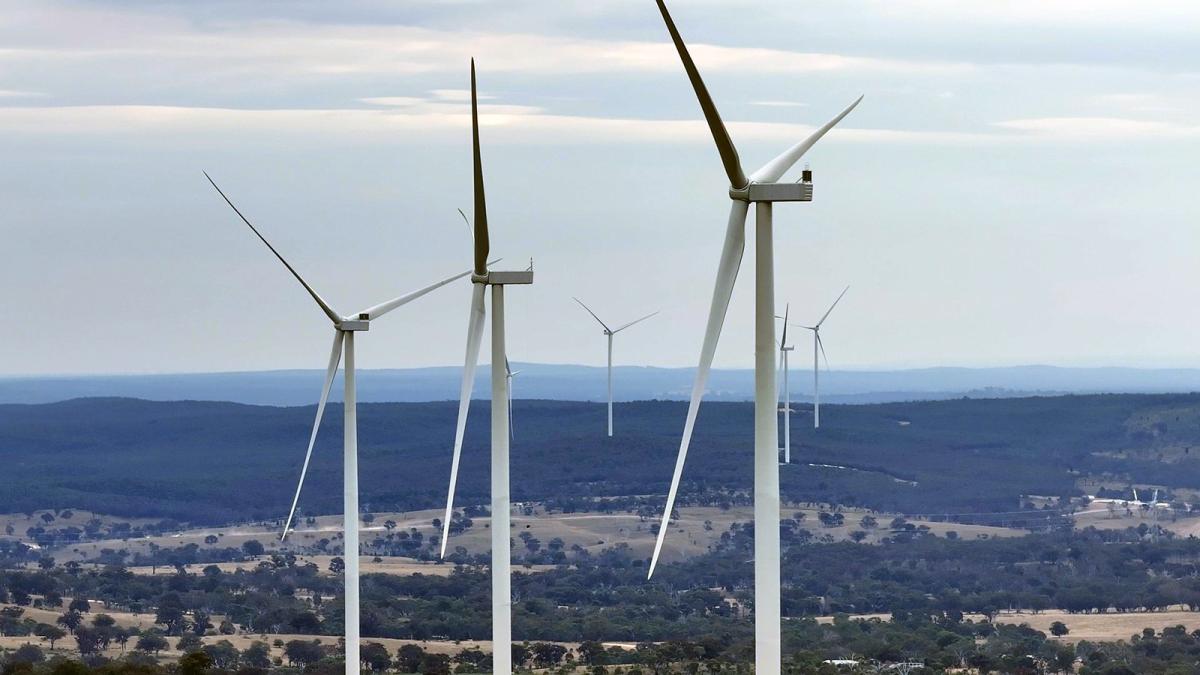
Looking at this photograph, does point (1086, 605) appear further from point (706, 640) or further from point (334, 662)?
point (334, 662)

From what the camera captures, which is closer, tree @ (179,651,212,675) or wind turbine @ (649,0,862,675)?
wind turbine @ (649,0,862,675)

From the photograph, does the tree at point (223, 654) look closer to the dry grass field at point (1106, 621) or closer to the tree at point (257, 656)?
the tree at point (257, 656)

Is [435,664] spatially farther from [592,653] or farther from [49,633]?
[49,633]

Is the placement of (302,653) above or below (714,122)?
below

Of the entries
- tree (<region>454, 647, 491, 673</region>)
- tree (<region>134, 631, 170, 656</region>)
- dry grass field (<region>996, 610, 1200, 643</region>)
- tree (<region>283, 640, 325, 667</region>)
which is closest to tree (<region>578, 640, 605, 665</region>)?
tree (<region>454, 647, 491, 673</region>)

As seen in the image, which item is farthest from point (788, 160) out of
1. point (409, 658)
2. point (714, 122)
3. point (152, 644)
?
point (152, 644)

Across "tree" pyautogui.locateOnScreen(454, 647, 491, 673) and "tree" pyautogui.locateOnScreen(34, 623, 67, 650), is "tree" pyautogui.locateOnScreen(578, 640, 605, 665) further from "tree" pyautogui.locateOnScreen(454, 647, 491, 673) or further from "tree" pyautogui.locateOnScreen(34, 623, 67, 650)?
"tree" pyautogui.locateOnScreen(34, 623, 67, 650)
